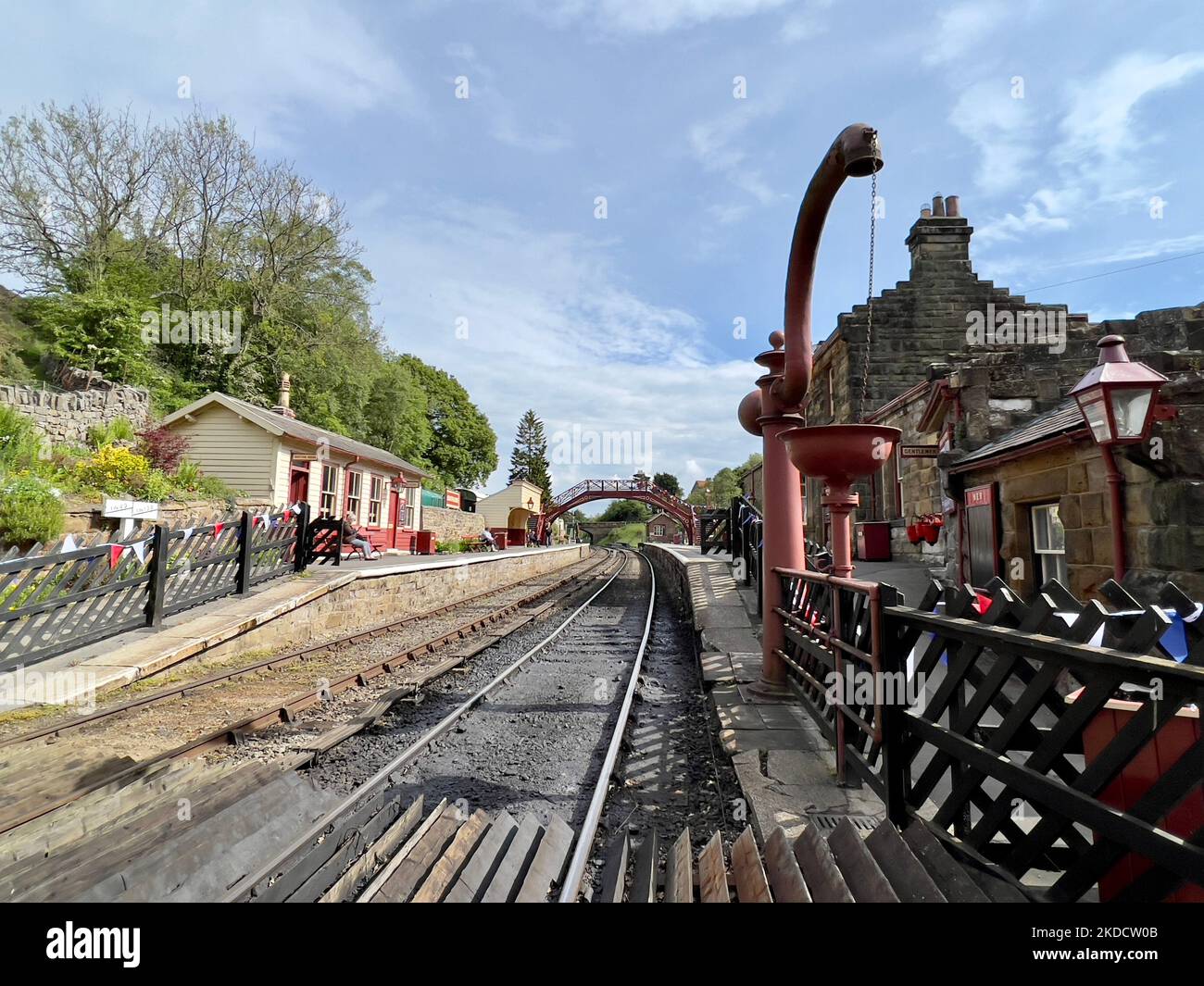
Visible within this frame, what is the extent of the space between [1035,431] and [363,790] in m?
7.67

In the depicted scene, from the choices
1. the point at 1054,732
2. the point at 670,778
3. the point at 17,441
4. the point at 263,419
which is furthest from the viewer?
the point at 263,419

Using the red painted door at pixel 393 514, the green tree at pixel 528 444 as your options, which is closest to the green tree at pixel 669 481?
the green tree at pixel 528 444

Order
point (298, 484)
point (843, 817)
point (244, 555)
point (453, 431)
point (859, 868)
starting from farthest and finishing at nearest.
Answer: point (453, 431), point (298, 484), point (244, 555), point (843, 817), point (859, 868)

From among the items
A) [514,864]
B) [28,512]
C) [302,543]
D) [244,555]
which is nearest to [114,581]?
[244,555]

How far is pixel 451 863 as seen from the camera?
8.65ft

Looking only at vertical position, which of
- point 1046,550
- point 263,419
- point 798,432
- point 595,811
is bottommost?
point 595,811

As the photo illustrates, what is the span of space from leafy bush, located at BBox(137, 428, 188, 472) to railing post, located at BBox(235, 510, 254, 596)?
25.8 ft

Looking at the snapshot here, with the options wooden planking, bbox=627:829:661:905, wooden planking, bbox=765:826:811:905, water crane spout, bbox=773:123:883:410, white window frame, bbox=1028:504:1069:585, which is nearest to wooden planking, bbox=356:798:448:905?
wooden planking, bbox=627:829:661:905

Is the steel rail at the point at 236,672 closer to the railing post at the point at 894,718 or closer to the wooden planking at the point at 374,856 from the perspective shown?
the wooden planking at the point at 374,856

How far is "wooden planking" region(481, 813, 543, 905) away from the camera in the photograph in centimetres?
249

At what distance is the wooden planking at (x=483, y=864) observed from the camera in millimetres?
2432

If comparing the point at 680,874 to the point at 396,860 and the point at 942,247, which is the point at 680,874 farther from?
the point at 942,247

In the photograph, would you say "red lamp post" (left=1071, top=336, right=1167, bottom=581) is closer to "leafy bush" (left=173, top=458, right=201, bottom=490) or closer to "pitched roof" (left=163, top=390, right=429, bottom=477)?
"pitched roof" (left=163, top=390, right=429, bottom=477)

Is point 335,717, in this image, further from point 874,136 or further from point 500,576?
point 500,576
